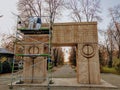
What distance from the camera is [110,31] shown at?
2578 centimetres

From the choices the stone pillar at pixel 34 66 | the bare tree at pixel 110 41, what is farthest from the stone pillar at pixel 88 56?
the bare tree at pixel 110 41

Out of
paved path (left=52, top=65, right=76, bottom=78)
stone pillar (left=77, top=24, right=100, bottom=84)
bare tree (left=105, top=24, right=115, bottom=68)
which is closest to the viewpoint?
stone pillar (left=77, top=24, right=100, bottom=84)

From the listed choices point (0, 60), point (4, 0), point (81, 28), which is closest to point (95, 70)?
point (81, 28)

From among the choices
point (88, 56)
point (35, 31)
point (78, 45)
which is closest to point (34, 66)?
point (35, 31)

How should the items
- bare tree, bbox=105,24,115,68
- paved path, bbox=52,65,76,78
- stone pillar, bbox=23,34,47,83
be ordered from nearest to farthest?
stone pillar, bbox=23,34,47,83
paved path, bbox=52,65,76,78
bare tree, bbox=105,24,115,68

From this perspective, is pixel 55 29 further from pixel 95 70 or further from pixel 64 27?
pixel 95 70

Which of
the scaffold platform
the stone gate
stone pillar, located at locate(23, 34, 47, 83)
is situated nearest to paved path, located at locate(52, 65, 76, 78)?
the stone gate

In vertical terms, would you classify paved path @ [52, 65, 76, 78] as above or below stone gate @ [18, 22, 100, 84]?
below

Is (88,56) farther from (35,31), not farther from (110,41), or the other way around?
(110,41)

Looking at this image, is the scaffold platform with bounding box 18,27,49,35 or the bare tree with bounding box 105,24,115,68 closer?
the scaffold platform with bounding box 18,27,49,35

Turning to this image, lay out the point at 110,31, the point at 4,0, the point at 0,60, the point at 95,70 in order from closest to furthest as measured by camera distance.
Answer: the point at 95,70, the point at 4,0, the point at 0,60, the point at 110,31

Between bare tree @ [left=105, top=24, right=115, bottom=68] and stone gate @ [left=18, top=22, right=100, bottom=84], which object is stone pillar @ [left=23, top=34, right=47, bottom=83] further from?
bare tree @ [left=105, top=24, right=115, bottom=68]

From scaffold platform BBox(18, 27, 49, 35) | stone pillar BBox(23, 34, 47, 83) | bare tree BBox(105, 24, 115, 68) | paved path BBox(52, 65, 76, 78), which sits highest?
bare tree BBox(105, 24, 115, 68)

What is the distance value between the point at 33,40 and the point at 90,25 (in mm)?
3396
